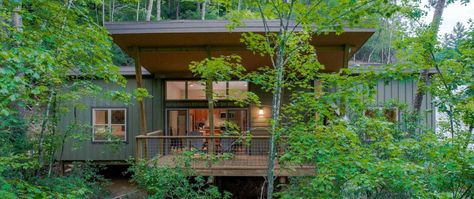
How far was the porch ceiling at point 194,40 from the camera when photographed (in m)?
6.61

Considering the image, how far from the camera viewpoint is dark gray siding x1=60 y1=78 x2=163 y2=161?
10688mm

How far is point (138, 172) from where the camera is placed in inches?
231

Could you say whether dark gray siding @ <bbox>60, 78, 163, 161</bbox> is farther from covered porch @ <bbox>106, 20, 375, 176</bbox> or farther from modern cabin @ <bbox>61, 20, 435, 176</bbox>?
covered porch @ <bbox>106, 20, 375, 176</bbox>

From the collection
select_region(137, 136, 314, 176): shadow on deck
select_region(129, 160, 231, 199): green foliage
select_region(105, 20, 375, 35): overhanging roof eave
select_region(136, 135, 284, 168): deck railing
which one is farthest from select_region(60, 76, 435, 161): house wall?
select_region(129, 160, 231, 199): green foliage

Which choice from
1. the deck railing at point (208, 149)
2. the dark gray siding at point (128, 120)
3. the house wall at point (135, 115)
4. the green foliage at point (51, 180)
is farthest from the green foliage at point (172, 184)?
the dark gray siding at point (128, 120)

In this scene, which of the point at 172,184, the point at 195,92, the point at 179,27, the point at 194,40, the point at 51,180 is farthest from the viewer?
the point at 195,92

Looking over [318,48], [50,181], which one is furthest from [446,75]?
[50,181]

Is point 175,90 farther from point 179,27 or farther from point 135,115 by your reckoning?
point 179,27

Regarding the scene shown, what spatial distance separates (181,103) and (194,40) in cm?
420

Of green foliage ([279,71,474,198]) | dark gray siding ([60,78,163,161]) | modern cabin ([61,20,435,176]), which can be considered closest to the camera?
green foliage ([279,71,474,198])

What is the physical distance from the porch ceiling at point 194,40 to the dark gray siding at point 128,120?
1968 mm

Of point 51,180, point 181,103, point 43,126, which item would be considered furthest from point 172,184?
point 181,103

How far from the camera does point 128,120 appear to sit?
10.9m

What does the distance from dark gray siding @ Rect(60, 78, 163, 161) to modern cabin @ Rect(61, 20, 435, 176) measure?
30 mm
